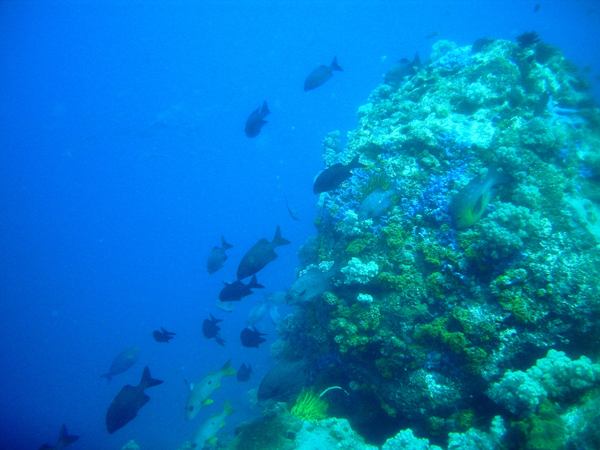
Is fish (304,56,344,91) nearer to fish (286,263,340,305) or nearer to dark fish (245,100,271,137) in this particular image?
dark fish (245,100,271,137)

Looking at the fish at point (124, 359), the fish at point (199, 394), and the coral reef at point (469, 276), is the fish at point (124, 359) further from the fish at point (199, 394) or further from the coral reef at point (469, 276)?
the coral reef at point (469, 276)

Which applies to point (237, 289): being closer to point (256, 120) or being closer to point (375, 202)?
point (375, 202)

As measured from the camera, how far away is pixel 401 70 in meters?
7.95

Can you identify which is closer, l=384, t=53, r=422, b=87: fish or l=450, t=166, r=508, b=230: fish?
l=450, t=166, r=508, b=230: fish

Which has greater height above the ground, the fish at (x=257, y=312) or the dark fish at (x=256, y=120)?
the dark fish at (x=256, y=120)

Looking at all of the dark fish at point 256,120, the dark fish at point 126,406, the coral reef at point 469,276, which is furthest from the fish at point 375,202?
the dark fish at point 126,406

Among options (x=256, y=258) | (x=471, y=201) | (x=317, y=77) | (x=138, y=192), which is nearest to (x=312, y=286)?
(x=256, y=258)

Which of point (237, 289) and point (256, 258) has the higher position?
point (256, 258)

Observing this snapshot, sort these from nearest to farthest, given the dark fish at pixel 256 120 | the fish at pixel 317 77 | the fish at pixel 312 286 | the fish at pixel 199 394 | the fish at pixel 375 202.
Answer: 1. the fish at pixel 375 202
2. the fish at pixel 312 286
3. the fish at pixel 199 394
4. the dark fish at pixel 256 120
5. the fish at pixel 317 77

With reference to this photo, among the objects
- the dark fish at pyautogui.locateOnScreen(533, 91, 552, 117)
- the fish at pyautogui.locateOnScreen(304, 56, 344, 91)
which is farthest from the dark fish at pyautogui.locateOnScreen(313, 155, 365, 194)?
the dark fish at pyautogui.locateOnScreen(533, 91, 552, 117)

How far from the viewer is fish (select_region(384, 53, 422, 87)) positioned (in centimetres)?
795

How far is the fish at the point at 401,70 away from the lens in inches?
313

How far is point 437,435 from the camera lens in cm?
367

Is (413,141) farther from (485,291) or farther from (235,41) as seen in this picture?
(235,41)
